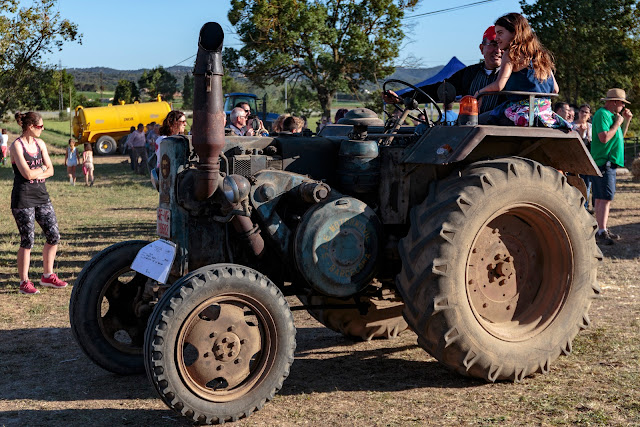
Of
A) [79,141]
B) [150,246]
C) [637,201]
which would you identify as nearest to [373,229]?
[150,246]

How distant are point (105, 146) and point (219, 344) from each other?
116 ft

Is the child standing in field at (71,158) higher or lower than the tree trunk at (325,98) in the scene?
lower

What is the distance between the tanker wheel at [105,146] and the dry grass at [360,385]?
31.6m

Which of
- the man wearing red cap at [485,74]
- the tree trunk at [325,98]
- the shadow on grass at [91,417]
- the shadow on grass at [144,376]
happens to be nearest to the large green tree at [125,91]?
the tree trunk at [325,98]

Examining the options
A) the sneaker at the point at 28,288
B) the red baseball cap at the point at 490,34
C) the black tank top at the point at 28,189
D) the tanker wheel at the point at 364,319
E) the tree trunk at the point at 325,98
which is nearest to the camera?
the red baseball cap at the point at 490,34

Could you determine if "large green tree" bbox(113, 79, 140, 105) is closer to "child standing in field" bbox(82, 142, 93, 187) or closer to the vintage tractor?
"child standing in field" bbox(82, 142, 93, 187)

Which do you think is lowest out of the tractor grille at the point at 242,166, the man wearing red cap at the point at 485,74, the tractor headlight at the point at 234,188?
the tractor headlight at the point at 234,188

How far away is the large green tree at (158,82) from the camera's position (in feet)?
243

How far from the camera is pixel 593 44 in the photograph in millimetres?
28578

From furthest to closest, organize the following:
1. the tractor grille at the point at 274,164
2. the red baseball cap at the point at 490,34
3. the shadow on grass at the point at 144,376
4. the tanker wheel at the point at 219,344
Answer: the red baseball cap at the point at 490,34 < the tractor grille at the point at 274,164 < the shadow on grass at the point at 144,376 < the tanker wheel at the point at 219,344

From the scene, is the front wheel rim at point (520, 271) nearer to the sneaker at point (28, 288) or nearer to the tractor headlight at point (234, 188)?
the tractor headlight at point (234, 188)

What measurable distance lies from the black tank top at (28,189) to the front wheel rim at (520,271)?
5.17 metres

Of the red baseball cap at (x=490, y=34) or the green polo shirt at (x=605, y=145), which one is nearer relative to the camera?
the red baseball cap at (x=490, y=34)

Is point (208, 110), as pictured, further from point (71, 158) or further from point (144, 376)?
point (71, 158)
